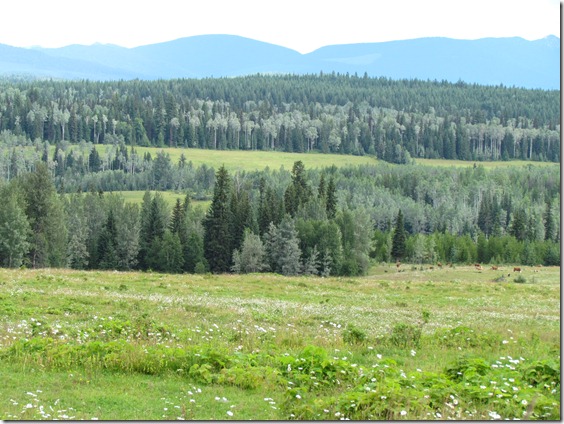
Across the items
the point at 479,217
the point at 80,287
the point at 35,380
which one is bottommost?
the point at 479,217

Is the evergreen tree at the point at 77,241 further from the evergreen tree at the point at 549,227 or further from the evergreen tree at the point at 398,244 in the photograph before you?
the evergreen tree at the point at 549,227

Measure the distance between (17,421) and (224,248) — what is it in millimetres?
86250

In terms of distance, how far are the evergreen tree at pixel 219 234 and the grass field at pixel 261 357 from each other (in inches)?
2384

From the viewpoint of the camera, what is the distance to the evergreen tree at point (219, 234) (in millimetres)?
98375

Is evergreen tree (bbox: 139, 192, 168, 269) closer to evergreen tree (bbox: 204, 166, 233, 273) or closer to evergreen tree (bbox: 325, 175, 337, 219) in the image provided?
evergreen tree (bbox: 204, 166, 233, 273)

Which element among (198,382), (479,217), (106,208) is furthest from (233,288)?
(479,217)

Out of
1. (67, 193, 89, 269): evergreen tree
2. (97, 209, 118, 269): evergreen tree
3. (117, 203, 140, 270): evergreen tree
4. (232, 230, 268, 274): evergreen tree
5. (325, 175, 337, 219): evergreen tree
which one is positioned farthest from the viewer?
(325, 175, 337, 219): evergreen tree

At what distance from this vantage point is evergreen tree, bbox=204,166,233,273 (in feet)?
323

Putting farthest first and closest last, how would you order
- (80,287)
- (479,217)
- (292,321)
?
(479,217) < (80,287) < (292,321)

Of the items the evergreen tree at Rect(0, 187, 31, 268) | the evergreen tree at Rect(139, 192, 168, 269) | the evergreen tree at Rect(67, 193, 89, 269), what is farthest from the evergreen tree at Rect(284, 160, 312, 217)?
the evergreen tree at Rect(0, 187, 31, 268)

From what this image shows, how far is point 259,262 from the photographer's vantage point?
90875 millimetres

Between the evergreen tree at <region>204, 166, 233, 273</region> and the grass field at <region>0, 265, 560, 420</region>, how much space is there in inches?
2384

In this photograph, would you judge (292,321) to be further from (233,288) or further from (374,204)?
(374,204)

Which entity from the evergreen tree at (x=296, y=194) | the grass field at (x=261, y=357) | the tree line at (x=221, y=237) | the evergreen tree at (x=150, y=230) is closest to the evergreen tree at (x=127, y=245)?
the tree line at (x=221, y=237)
